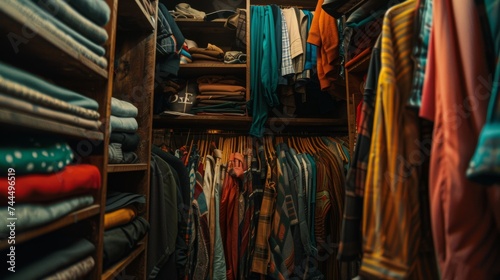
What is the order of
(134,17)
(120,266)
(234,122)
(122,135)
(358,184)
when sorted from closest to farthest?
(358,184), (120,266), (122,135), (134,17), (234,122)

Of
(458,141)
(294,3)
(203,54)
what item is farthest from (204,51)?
(458,141)

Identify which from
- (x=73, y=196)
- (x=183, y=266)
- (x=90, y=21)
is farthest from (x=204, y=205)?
(x=90, y=21)

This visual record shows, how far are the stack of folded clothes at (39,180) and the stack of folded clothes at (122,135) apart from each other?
0.84 ft

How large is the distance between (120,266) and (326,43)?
128cm

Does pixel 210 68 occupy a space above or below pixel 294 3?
below

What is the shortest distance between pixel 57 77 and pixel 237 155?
0.98 metres

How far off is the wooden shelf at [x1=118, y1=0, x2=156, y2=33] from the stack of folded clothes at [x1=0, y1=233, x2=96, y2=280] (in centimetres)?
76

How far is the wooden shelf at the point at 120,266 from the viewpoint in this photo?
2.37 feet

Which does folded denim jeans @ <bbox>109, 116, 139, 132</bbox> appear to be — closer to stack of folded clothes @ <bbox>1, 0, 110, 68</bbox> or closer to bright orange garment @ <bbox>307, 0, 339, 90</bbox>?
stack of folded clothes @ <bbox>1, 0, 110, 68</bbox>

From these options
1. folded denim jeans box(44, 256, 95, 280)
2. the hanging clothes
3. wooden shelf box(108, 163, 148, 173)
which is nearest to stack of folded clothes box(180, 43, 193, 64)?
wooden shelf box(108, 163, 148, 173)

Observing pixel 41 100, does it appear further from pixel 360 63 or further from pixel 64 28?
pixel 360 63

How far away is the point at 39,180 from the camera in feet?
1.54

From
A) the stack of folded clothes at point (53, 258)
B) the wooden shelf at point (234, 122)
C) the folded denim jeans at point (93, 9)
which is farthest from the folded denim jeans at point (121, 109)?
the wooden shelf at point (234, 122)

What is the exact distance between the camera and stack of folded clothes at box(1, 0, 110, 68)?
0.45m
